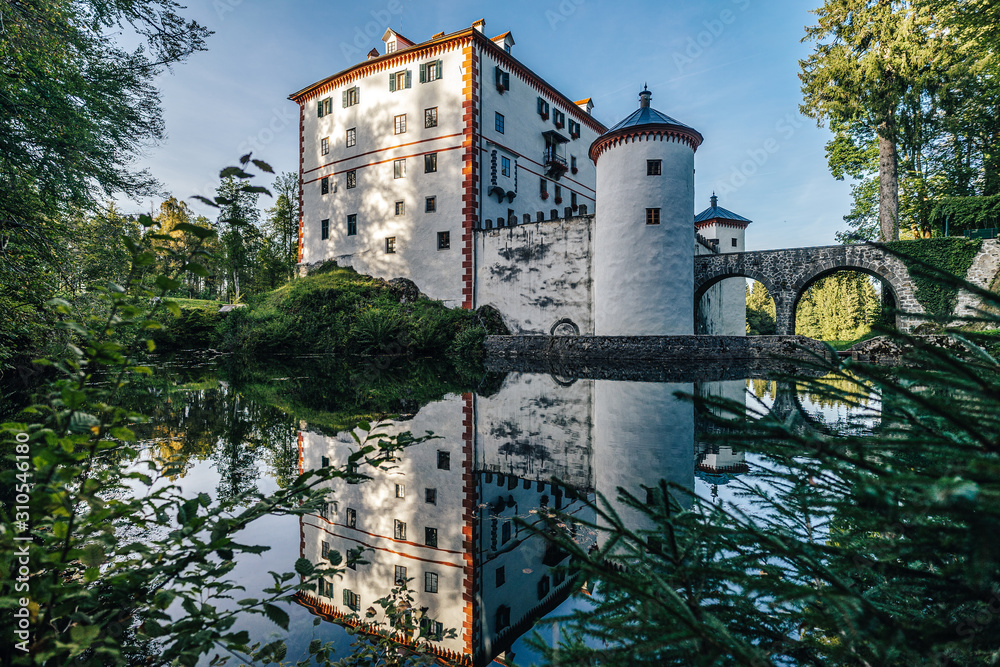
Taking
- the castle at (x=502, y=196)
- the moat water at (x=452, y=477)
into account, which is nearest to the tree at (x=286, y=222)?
the castle at (x=502, y=196)

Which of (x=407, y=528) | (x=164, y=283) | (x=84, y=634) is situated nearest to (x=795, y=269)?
(x=407, y=528)

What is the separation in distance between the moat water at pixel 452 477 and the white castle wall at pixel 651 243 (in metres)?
7.49

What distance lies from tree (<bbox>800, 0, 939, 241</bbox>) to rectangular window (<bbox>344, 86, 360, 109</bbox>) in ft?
66.0

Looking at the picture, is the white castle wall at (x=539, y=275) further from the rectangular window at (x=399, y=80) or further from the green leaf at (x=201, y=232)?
the green leaf at (x=201, y=232)

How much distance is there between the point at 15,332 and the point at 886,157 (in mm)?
25626

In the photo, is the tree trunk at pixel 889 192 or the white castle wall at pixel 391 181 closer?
the tree trunk at pixel 889 192

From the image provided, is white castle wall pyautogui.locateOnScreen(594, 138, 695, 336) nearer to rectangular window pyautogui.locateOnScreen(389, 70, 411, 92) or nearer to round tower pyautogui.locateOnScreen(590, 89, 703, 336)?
round tower pyautogui.locateOnScreen(590, 89, 703, 336)

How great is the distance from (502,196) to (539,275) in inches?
218

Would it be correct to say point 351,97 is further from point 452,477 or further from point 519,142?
point 452,477

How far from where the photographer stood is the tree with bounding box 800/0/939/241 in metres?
16.5

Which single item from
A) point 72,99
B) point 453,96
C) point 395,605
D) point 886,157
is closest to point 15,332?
point 72,99

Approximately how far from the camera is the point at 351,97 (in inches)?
964

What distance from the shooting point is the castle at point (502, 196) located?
54.3 ft

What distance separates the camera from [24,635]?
1.19 meters
